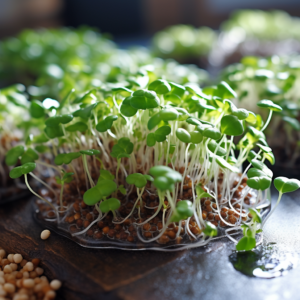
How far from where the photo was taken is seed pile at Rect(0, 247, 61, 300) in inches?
38.2

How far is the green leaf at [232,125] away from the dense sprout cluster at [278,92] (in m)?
0.44

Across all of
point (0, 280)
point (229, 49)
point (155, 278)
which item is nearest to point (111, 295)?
point (155, 278)

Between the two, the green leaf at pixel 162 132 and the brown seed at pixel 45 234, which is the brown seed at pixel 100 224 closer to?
the brown seed at pixel 45 234

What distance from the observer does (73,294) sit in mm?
956

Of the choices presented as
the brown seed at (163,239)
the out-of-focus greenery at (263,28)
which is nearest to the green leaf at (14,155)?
the brown seed at (163,239)

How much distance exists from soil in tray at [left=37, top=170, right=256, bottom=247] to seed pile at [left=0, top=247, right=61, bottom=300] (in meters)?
0.16

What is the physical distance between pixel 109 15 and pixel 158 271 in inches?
236

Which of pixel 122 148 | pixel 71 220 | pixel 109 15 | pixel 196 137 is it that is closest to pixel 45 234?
pixel 71 220

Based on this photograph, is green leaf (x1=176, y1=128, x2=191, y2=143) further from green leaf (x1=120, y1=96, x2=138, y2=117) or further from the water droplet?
the water droplet

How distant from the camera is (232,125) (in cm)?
101

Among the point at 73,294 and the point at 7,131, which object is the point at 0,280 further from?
the point at 7,131

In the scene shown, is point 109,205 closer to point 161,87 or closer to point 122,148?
point 122,148

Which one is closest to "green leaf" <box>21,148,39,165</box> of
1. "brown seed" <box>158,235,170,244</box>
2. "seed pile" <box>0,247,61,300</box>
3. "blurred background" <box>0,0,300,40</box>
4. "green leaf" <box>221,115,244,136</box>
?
"seed pile" <box>0,247,61,300</box>

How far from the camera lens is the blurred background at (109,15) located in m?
5.94
